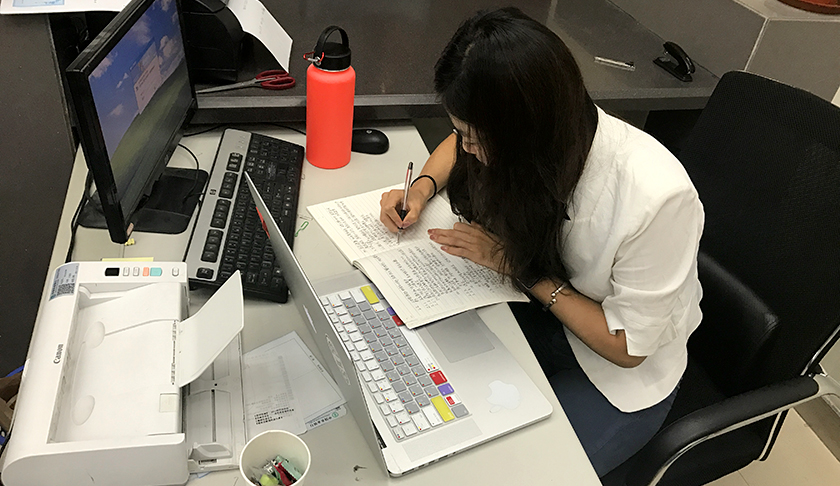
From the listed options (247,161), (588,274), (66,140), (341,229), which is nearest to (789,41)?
(588,274)

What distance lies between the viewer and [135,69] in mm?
930

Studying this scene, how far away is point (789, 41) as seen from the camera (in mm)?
1438

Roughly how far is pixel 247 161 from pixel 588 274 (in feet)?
2.28

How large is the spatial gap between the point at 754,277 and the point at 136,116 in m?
1.05

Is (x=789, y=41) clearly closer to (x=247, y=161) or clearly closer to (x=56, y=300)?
(x=247, y=161)

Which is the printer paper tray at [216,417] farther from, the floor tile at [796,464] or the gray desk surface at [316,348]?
the floor tile at [796,464]

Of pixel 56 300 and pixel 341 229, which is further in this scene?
pixel 341 229

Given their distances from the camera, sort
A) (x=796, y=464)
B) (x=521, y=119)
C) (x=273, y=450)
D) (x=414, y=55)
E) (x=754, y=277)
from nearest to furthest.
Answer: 1. (x=273, y=450)
2. (x=521, y=119)
3. (x=754, y=277)
4. (x=414, y=55)
5. (x=796, y=464)

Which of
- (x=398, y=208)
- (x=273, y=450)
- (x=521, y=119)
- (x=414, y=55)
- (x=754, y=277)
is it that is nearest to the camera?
(x=273, y=450)

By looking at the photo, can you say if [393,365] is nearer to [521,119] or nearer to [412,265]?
[412,265]

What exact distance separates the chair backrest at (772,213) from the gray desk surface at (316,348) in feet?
1.38

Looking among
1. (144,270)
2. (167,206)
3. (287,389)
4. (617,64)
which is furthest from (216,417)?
(617,64)

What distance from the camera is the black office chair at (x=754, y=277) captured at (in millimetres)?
921

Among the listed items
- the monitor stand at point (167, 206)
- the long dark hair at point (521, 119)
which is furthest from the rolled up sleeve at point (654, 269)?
the monitor stand at point (167, 206)
